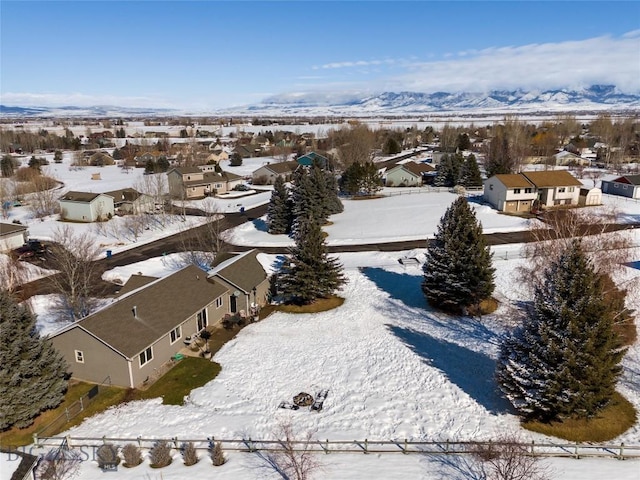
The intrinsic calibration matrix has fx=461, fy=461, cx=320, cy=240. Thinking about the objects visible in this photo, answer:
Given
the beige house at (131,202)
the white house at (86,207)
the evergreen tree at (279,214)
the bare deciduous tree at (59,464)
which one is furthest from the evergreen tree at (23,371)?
the beige house at (131,202)

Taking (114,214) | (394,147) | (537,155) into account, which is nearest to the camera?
(114,214)

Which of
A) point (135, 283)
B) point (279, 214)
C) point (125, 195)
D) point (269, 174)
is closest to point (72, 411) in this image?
point (135, 283)

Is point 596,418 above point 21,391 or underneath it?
underneath

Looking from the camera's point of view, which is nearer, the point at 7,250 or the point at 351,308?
the point at 351,308

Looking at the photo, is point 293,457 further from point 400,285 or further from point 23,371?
point 400,285

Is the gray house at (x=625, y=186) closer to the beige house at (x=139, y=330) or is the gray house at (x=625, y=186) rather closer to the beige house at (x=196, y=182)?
the beige house at (x=196, y=182)

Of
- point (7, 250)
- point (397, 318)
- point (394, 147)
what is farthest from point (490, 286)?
point (394, 147)

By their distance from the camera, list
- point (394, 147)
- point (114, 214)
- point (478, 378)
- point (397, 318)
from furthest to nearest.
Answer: point (394, 147), point (114, 214), point (397, 318), point (478, 378)

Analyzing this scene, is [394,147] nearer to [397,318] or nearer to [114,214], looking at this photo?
[114,214]
